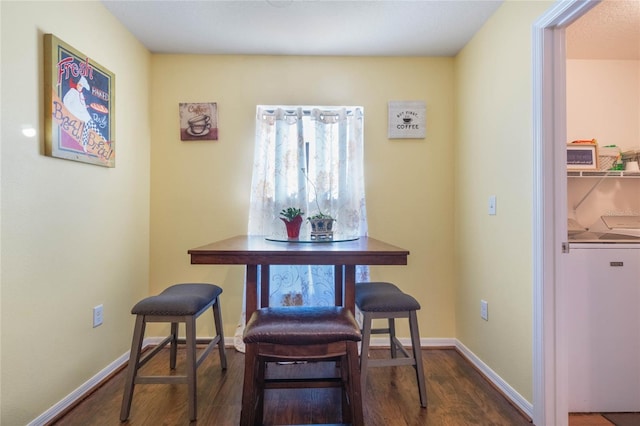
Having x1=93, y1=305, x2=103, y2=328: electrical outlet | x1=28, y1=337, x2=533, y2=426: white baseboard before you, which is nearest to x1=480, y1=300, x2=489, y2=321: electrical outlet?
x1=28, y1=337, x2=533, y2=426: white baseboard

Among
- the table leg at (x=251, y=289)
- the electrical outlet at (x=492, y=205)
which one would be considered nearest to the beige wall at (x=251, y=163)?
the electrical outlet at (x=492, y=205)

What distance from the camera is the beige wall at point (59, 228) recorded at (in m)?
1.41

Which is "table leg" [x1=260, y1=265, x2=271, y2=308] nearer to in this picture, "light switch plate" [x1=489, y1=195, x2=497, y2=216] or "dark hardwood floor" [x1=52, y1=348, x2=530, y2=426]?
"dark hardwood floor" [x1=52, y1=348, x2=530, y2=426]

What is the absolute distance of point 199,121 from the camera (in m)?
2.55

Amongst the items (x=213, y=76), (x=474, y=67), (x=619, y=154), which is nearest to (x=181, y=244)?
(x=213, y=76)

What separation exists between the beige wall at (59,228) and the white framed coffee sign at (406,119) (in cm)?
193

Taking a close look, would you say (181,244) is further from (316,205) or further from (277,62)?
(277,62)

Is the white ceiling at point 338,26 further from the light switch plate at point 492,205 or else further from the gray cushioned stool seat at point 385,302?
the gray cushioned stool seat at point 385,302

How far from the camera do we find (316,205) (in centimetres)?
252

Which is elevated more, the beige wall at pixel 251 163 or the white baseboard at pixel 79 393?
the beige wall at pixel 251 163

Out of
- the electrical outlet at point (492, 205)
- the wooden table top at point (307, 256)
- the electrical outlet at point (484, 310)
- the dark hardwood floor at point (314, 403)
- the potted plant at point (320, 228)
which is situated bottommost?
the dark hardwood floor at point (314, 403)

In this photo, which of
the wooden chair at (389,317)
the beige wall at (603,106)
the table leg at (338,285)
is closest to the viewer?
the wooden chair at (389,317)

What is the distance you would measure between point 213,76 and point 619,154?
2.91m

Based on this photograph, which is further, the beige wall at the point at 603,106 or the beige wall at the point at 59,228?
the beige wall at the point at 603,106
